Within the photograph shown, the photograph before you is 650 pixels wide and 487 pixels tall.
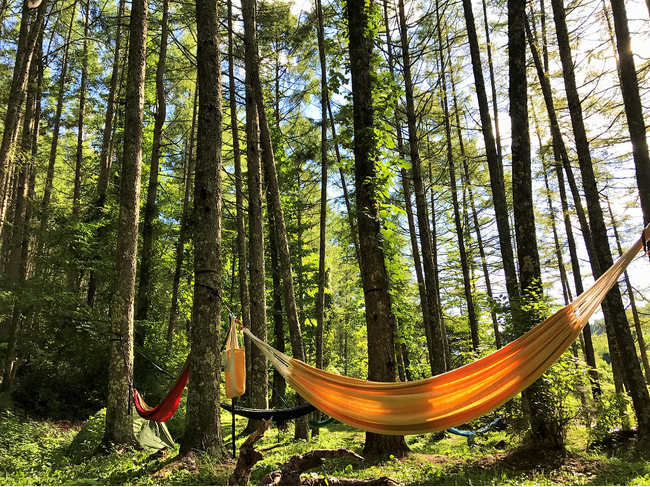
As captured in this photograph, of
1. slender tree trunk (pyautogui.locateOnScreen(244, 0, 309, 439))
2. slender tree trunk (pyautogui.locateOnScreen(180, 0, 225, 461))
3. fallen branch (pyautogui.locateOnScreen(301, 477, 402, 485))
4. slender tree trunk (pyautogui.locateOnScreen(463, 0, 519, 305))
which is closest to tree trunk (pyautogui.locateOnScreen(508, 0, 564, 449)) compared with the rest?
slender tree trunk (pyautogui.locateOnScreen(463, 0, 519, 305))

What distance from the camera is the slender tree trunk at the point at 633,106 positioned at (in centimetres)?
392

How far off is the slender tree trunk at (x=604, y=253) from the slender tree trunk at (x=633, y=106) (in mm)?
909

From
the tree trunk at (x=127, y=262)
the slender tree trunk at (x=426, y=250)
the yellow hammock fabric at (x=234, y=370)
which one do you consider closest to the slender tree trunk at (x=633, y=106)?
the slender tree trunk at (x=426, y=250)

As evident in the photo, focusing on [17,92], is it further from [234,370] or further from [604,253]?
[604,253]

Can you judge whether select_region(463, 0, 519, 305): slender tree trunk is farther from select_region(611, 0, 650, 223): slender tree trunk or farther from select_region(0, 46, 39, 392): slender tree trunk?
select_region(0, 46, 39, 392): slender tree trunk

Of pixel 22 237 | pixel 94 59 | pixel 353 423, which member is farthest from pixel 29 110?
pixel 353 423

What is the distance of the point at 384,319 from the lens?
12.9ft

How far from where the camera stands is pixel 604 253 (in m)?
4.60

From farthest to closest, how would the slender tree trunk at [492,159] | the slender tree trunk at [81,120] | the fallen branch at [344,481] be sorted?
the slender tree trunk at [81,120] < the slender tree trunk at [492,159] < the fallen branch at [344,481]

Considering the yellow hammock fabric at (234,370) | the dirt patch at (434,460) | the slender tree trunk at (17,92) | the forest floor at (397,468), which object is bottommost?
the dirt patch at (434,460)

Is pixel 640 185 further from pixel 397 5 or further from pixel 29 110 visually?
pixel 29 110

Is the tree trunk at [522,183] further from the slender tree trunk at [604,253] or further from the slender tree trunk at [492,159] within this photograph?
the slender tree trunk at [492,159]

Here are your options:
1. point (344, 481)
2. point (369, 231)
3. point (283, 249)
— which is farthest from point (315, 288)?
point (344, 481)

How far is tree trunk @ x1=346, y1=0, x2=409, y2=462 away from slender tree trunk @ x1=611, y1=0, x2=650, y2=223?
8.64ft
